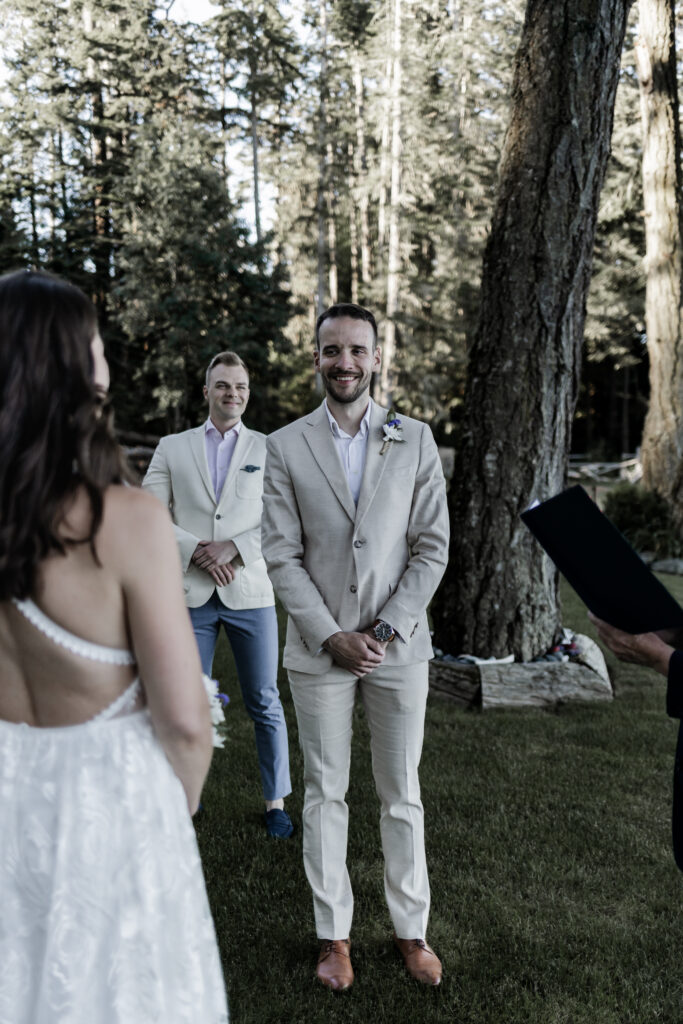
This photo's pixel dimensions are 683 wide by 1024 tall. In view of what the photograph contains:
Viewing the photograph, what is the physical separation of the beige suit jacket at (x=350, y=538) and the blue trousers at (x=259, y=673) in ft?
3.89

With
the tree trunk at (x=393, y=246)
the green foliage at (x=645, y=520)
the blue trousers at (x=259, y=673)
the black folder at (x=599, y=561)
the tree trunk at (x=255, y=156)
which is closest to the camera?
the black folder at (x=599, y=561)

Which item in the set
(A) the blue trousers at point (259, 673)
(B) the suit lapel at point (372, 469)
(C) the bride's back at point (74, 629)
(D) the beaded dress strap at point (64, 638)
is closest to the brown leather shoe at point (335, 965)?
(A) the blue trousers at point (259, 673)

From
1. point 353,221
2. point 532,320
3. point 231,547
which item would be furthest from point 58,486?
point 353,221

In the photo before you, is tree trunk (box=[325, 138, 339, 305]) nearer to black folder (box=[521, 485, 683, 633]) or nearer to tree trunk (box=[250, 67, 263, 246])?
tree trunk (box=[250, 67, 263, 246])

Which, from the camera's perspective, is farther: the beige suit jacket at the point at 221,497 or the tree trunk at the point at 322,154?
the tree trunk at the point at 322,154

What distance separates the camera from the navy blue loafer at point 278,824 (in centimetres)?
423

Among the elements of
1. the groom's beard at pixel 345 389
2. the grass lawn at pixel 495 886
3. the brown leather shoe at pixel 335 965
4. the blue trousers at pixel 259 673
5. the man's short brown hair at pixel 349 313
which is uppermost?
the man's short brown hair at pixel 349 313

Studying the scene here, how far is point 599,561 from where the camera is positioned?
1950 millimetres

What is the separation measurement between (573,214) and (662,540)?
342 inches

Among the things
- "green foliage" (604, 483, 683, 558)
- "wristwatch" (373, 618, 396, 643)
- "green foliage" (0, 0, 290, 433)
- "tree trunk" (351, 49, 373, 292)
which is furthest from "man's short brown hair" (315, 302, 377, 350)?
"tree trunk" (351, 49, 373, 292)

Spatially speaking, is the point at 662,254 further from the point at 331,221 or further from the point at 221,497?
the point at 331,221

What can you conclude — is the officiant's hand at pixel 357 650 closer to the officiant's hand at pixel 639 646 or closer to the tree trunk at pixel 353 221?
the officiant's hand at pixel 639 646

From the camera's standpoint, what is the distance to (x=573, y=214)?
6.19 metres

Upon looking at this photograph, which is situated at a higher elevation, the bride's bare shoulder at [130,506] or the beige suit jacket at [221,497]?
the bride's bare shoulder at [130,506]
